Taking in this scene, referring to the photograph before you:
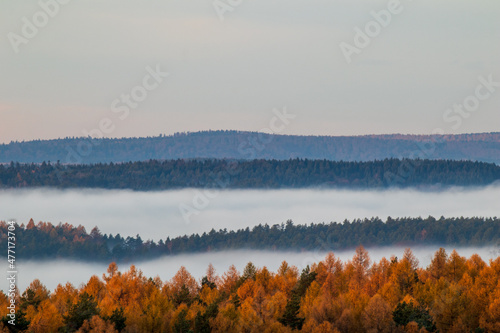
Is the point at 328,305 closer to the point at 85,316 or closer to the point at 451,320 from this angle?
the point at 451,320

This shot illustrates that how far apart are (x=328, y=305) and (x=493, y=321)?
58.7ft

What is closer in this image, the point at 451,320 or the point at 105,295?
the point at 451,320

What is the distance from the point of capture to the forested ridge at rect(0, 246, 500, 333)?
3206 inches

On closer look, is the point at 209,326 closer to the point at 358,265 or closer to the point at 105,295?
the point at 105,295

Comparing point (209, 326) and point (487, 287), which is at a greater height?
point (487, 287)

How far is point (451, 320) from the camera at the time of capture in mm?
86688

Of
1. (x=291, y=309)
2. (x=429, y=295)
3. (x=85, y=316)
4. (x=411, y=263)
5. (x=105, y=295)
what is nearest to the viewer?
(x=85, y=316)

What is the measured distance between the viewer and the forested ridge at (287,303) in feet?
267

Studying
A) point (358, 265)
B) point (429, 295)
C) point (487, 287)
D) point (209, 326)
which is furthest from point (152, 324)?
point (358, 265)

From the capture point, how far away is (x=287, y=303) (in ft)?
302

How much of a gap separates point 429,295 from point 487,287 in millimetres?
8087

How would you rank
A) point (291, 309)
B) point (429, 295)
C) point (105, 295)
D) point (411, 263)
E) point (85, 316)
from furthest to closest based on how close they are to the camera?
point (411, 263)
point (105, 295)
point (429, 295)
point (291, 309)
point (85, 316)

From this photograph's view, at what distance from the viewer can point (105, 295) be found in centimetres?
10894

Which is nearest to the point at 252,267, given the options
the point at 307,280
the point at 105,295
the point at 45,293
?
the point at 307,280
